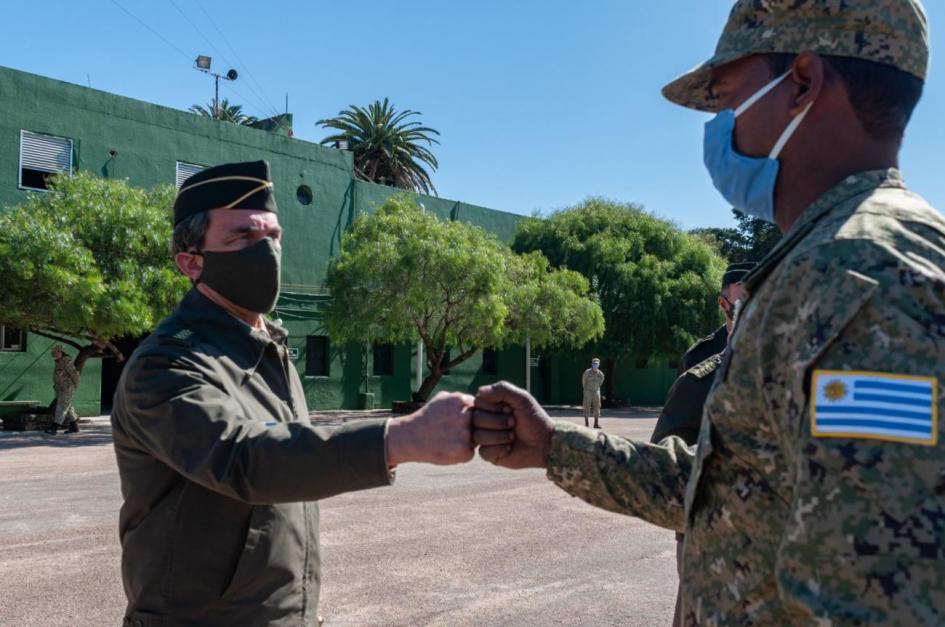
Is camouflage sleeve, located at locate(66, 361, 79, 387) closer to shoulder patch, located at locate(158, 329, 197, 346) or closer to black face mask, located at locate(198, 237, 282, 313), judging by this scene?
black face mask, located at locate(198, 237, 282, 313)

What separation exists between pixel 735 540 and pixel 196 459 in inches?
50.5

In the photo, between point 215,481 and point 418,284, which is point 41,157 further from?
point 215,481

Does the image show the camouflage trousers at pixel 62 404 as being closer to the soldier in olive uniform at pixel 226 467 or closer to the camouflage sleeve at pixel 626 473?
the soldier in olive uniform at pixel 226 467

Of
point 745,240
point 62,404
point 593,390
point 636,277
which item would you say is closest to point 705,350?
point 62,404

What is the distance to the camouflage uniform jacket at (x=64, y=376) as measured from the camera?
1852cm

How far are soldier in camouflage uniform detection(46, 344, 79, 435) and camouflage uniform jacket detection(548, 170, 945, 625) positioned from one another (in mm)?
19342

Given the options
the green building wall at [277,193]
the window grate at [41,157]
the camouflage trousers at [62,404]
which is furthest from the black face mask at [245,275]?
the green building wall at [277,193]

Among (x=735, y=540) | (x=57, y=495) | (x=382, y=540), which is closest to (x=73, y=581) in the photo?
(x=382, y=540)

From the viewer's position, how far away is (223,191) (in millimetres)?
2734

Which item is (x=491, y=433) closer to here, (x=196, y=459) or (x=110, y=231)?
(x=196, y=459)

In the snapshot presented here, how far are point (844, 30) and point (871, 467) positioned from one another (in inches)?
36.5

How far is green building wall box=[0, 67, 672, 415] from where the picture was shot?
21.5m

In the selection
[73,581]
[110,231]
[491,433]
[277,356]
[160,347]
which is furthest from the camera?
[110,231]

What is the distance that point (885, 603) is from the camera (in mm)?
1271
